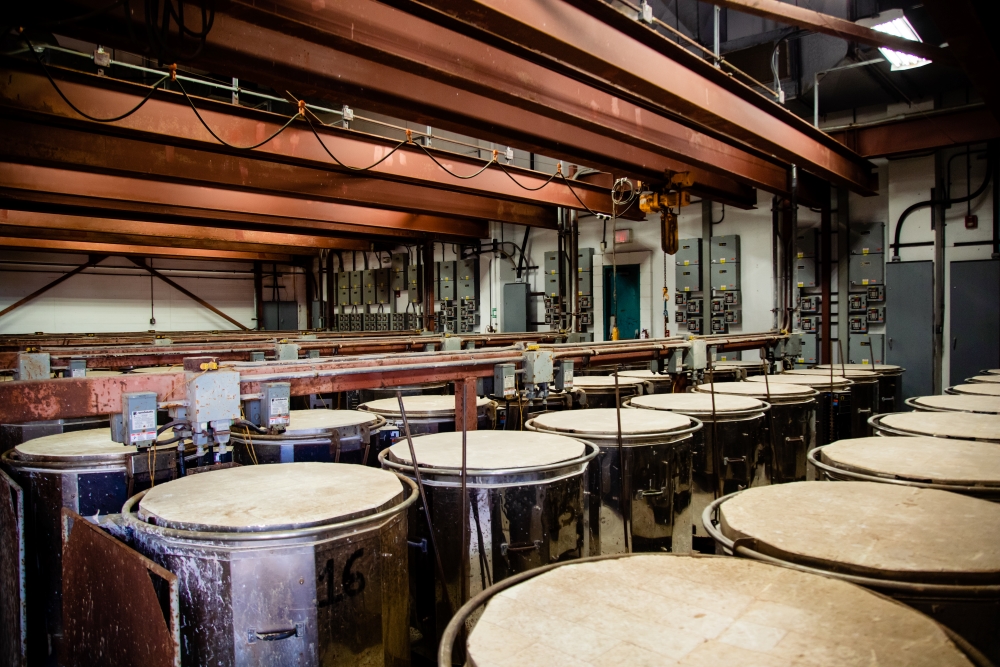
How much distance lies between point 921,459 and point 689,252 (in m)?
8.02

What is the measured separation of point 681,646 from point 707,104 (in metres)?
4.59

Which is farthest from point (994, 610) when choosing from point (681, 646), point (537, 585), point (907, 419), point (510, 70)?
point (510, 70)

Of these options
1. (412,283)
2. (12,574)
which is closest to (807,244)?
(412,283)

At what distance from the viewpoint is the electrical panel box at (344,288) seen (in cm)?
1597

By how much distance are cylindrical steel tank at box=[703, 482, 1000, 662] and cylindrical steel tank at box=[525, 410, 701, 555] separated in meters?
0.85

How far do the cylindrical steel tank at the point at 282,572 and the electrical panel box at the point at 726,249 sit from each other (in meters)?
8.75

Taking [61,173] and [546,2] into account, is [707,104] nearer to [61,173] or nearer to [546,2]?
[546,2]

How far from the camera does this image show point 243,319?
57.3 feet

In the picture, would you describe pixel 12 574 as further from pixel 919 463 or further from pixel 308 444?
pixel 919 463

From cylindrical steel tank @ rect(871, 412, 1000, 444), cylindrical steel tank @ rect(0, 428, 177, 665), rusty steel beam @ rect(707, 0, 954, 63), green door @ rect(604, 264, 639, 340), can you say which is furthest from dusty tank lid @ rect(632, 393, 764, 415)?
green door @ rect(604, 264, 639, 340)

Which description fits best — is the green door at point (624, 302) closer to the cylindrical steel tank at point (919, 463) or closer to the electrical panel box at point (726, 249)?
the electrical panel box at point (726, 249)

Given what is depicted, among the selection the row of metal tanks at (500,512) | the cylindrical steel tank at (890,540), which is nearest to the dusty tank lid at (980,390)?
the cylindrical steel tank at (890,540)

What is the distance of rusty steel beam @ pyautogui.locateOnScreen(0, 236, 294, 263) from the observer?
36.5 ft

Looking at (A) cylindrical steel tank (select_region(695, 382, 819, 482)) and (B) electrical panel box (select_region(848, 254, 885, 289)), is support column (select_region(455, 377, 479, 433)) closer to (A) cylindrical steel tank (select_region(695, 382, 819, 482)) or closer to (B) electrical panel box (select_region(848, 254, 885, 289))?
(A) cylindrical steel tank (select_region(695, 382, 819, 482))
